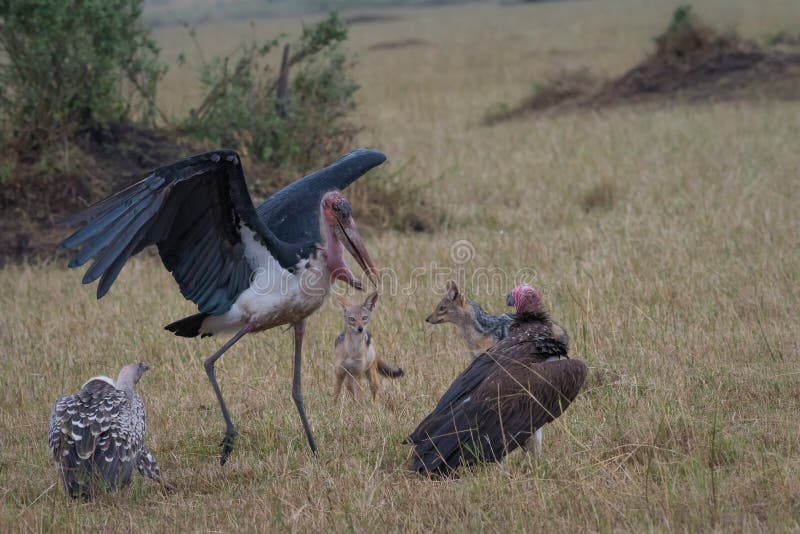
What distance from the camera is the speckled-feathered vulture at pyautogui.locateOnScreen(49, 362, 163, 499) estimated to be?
16.0ft

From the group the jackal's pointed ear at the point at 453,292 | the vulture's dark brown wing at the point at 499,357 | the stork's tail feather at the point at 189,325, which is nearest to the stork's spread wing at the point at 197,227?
the stork's tail feather at the point at 189,325

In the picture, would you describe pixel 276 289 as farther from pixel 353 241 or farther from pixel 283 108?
pixel 283 108

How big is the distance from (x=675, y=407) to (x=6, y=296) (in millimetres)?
5517

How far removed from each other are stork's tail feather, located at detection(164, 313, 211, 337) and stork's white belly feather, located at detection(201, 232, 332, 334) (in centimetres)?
16

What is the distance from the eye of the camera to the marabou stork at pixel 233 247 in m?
5.07

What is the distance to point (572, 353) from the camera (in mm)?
6742

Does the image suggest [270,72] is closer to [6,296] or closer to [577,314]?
[6,296]

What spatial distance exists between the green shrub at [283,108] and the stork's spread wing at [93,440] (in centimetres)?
625

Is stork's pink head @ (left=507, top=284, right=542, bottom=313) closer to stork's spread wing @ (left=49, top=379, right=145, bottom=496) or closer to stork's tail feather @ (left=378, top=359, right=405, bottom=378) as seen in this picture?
stork's tail feather @ (left=378, top=359, right=405, bottom=378)

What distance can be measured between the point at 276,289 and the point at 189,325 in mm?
564

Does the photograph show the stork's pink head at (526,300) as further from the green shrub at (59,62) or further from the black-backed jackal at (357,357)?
the green shrub at (59,62)

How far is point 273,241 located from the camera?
5.45 m

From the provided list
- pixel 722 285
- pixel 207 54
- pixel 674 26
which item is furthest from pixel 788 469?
pixel 207 54

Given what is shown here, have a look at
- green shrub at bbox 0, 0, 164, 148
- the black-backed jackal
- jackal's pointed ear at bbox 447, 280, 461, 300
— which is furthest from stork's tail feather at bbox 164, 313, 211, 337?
green shrub at bbox 0, 0, 164, 148
